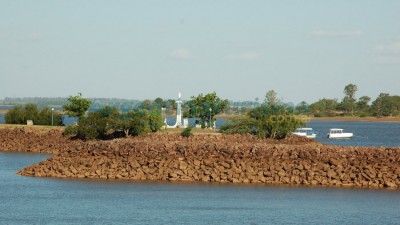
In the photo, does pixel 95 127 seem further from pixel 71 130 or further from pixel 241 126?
pixel 241 126

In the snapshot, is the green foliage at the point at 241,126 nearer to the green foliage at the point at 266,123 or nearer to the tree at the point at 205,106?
the green foliage at the point at 266,123

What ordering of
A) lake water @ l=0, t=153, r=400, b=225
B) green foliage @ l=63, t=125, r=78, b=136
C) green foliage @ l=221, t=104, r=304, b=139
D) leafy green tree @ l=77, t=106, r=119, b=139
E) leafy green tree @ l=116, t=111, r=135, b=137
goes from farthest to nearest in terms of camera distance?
green foliage @ l=63, t=125, r=78, b=136 < leafy green tree @ l=77, t=106, r=119, b=139 < green foliage @ l=221, t=104, r=304, b=139 < leafy green tree @ l=116, t=111, r=135, b=137 < lake water @ l=0, t=153, r=400, b=225

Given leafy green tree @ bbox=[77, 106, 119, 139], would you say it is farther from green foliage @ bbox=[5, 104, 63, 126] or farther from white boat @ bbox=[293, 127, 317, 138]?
white boat @ bbox=[293, 127, 317, 138]

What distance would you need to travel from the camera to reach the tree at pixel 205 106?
92062 mm

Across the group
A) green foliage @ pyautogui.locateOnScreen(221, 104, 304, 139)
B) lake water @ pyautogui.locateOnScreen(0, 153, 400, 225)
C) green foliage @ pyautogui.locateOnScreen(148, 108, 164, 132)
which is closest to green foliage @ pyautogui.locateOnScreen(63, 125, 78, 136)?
green foliage @ pyautogui.locateOnScreen(148, 108, 164, 132)

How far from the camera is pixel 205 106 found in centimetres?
9250

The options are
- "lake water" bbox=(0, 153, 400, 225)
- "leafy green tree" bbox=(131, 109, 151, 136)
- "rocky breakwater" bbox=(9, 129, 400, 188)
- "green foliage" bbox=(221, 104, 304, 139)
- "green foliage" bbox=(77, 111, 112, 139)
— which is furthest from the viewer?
"green foliage" bbox=(77, 111, 112, 139)

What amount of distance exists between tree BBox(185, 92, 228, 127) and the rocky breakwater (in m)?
40.4

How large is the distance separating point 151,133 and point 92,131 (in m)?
5.20

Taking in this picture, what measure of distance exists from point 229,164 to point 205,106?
146 ft

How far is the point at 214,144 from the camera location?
50.8 meters

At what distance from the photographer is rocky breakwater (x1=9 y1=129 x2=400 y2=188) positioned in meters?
47.0

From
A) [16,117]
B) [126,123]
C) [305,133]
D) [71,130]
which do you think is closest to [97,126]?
[126,123]

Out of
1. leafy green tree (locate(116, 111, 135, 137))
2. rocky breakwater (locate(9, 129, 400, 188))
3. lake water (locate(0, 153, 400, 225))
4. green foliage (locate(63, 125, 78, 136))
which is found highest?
leafy green tree (locate(116, 111, 135, 137))
